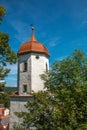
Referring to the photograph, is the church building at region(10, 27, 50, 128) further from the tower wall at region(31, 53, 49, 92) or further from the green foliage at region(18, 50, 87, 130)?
the green foliage at region(18, 50, 87, 130)

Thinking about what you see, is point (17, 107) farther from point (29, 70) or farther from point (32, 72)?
point (29, 70)

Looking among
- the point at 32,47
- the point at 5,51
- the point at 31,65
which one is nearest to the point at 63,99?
the point at 5,51

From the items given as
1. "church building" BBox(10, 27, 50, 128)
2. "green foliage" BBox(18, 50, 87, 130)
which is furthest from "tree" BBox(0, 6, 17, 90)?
"church building" BBox(10, 27, 50, 128)

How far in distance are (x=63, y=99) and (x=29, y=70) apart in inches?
449

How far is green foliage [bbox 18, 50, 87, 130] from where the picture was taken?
14548mm

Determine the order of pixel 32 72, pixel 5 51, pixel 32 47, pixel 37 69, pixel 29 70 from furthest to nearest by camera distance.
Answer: pixel 32 47 → pixel 37 69 → pixel 29 70 → pixel 32 72 → pixel 5 51

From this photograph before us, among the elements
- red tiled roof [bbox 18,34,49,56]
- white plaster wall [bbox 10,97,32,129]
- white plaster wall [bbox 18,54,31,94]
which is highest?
red tiled roof [bbox 18,34,49,56]

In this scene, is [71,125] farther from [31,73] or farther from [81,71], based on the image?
[31,73]

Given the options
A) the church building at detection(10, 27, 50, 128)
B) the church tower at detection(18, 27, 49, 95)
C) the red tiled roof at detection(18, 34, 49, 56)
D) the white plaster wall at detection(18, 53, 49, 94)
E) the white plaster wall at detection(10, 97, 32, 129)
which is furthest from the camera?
the red tiled roof at detection(18, 34, 49, 56)

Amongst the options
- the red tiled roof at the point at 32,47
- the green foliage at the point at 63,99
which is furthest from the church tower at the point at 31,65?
the green foliage at the point at 63,99

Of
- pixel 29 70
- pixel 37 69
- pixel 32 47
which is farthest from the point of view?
pixel 32 47

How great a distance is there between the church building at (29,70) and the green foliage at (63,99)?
7.86m

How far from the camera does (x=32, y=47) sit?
26.2 meters

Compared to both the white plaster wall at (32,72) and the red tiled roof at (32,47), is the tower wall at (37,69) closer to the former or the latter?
the white plaster wall at (32,72)
